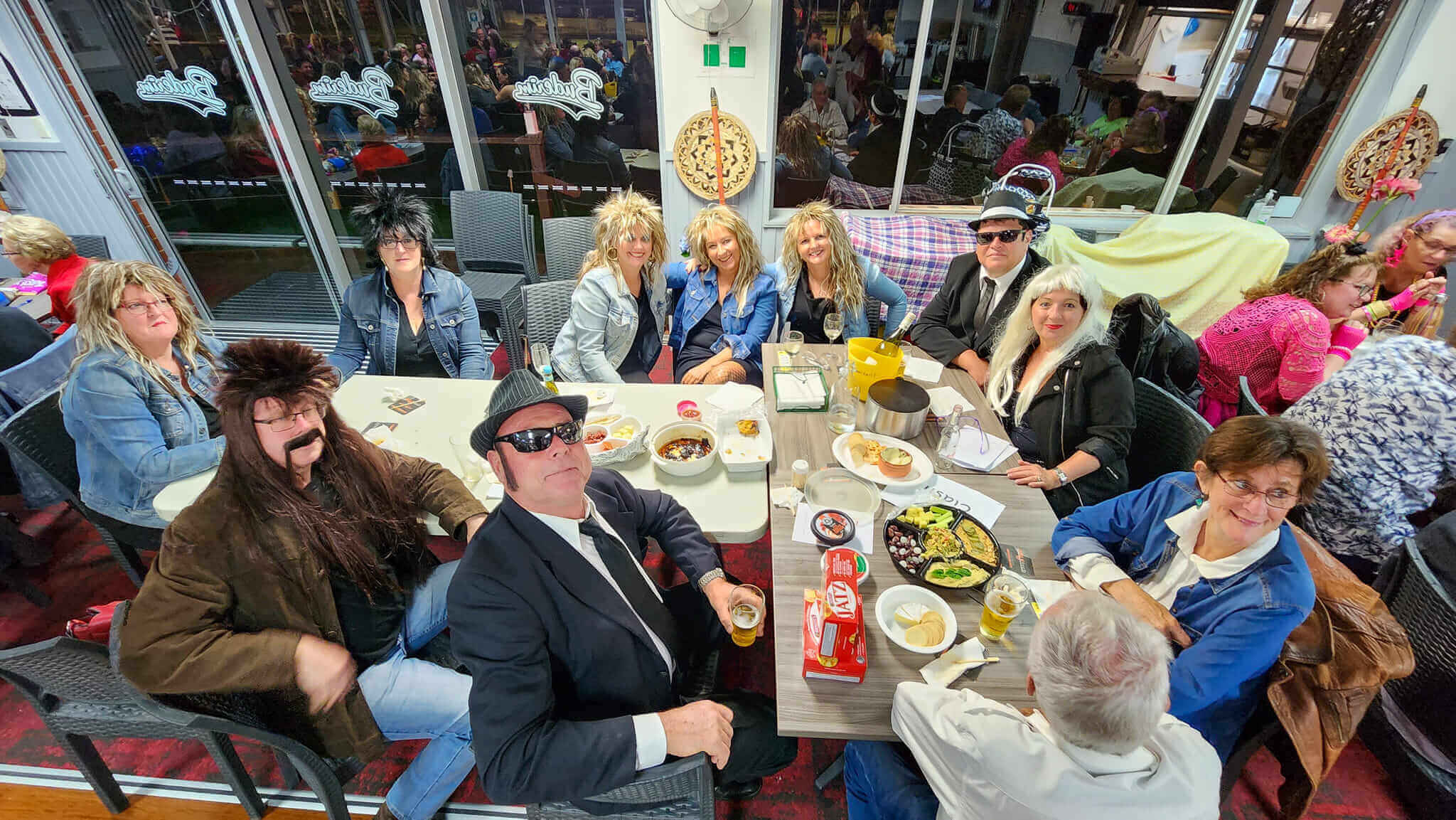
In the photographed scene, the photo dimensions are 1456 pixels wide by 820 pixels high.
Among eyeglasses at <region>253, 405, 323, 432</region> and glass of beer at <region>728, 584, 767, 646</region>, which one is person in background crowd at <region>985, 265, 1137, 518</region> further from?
eyeglasses at <region>253, 405, 323, 432</region>

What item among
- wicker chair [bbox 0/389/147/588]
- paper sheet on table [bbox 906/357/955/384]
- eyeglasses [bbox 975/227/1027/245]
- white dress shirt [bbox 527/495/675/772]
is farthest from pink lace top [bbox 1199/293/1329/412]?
wicker chair [bbox 0/389/147/588]

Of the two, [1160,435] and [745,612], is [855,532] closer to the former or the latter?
[745,612]

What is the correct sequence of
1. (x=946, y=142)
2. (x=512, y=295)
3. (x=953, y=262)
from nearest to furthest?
1. (x=953, y=262)
2. (x=512, y=295)
3. (x=946, y=142)

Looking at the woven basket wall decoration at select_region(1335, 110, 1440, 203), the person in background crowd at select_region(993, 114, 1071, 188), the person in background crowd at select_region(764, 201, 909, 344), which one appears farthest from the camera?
the person in background crowd at select_region(993, 114, 1071, 188)

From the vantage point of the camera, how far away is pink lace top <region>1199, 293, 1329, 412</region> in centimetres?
267

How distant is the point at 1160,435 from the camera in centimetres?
233

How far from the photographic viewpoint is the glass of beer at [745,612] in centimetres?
161

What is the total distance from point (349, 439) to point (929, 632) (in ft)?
5.81

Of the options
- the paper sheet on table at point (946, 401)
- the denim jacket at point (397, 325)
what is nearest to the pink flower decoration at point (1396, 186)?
the paper sheet on table at point (946, 401)

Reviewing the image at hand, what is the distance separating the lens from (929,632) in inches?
59.6

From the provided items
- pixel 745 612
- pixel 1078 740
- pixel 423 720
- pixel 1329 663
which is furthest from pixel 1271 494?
pixel 423 720

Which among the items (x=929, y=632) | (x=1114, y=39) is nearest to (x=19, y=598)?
(x=929, y=632)

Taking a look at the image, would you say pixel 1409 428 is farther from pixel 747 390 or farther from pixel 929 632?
pixel 747 390

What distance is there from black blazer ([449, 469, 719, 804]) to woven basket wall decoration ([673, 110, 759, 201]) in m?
3.80
